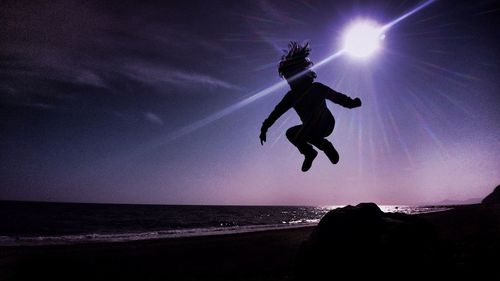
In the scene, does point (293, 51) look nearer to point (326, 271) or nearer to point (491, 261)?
point (326, 271)

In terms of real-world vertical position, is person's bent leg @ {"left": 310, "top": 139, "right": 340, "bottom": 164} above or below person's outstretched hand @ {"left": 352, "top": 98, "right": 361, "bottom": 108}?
below

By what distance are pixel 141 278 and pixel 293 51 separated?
9546 millimetres

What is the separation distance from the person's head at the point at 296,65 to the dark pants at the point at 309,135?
671 millimetres

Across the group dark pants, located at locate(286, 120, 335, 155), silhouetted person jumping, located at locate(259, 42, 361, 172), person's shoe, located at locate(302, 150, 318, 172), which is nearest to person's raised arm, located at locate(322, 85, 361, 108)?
silhouetted person jumping, located at locate(259, 42, 361, 172)

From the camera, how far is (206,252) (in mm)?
14359

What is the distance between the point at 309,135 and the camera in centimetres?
419

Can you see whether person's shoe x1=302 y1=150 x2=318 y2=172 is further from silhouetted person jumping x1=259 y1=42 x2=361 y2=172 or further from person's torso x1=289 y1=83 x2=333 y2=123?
person's torso x1=289 y1=83 x2=333 y2=123

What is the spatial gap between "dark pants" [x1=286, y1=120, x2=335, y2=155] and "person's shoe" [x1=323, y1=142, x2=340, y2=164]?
40 millimetres

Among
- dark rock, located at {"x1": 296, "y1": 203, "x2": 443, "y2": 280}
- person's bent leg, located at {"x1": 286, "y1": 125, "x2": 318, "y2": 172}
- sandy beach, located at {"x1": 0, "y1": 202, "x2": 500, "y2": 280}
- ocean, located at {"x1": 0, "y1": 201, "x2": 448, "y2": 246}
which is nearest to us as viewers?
person's bent leg, located at {"x1": 286, "y1": 125, "x2": 318, "y2": 172}

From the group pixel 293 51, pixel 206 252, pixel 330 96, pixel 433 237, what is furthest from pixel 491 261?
pixel 206 252

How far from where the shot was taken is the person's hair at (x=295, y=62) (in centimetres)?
407

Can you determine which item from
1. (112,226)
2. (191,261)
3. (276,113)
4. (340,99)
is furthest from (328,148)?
(112,226)

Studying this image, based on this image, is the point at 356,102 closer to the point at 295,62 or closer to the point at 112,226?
the point at 295,62

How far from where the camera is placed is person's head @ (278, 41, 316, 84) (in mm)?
4062
